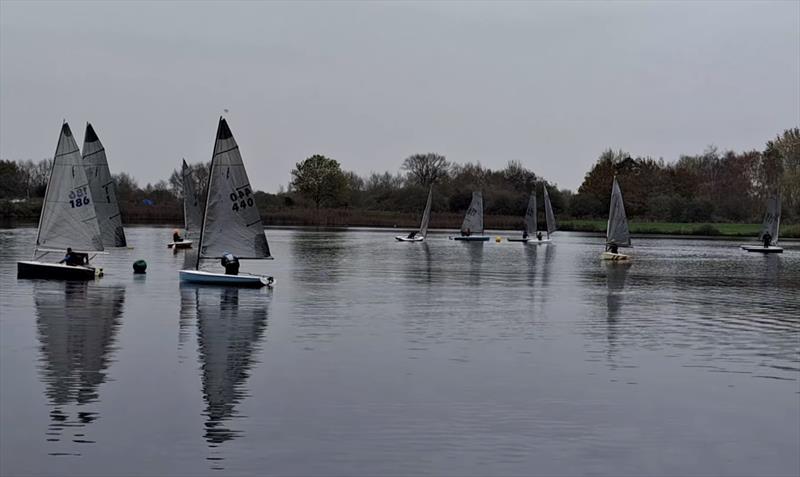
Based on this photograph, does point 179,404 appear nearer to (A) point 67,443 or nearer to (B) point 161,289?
(A) point 67,443

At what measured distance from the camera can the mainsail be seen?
4822 cm

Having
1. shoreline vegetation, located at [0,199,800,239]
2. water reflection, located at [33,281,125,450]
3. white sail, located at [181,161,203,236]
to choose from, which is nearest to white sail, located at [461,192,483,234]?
shoreline vegetation, located at [0,199,800,239]

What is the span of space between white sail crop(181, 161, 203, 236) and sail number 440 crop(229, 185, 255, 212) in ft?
105

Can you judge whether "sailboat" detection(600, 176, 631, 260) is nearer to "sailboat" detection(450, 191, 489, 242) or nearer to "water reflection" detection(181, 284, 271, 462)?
"sailboat" detection(450, 191, 489, 242)

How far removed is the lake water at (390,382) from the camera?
14289mm

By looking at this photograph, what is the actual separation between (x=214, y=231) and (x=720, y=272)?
31.7m

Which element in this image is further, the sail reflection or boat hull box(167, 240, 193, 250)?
boat hull box(167, 240, 193, 250)

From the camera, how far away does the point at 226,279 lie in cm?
3838

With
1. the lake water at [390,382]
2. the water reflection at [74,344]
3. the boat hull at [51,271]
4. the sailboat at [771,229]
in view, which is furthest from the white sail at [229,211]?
the sailboat at [771,229]

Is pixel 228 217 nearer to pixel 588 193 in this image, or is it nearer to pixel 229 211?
pixel 229 211

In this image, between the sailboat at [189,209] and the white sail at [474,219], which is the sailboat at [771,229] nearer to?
the white sail at [474,219]

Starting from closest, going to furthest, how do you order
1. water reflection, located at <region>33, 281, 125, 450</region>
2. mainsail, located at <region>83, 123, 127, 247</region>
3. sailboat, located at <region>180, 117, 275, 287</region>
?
1. water reflection, located at <region>33, 281, 125, 450</region>
2. sailboat, located at <region>180, 117, 275, 287</region>
3. mainsail, located at <region>83, 123, 127, 247</region>

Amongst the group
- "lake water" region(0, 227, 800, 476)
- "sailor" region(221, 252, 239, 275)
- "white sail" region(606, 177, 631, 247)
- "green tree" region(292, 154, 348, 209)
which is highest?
"green tree" region(292, 154, 348, 209)

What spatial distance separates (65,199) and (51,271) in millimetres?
3155
